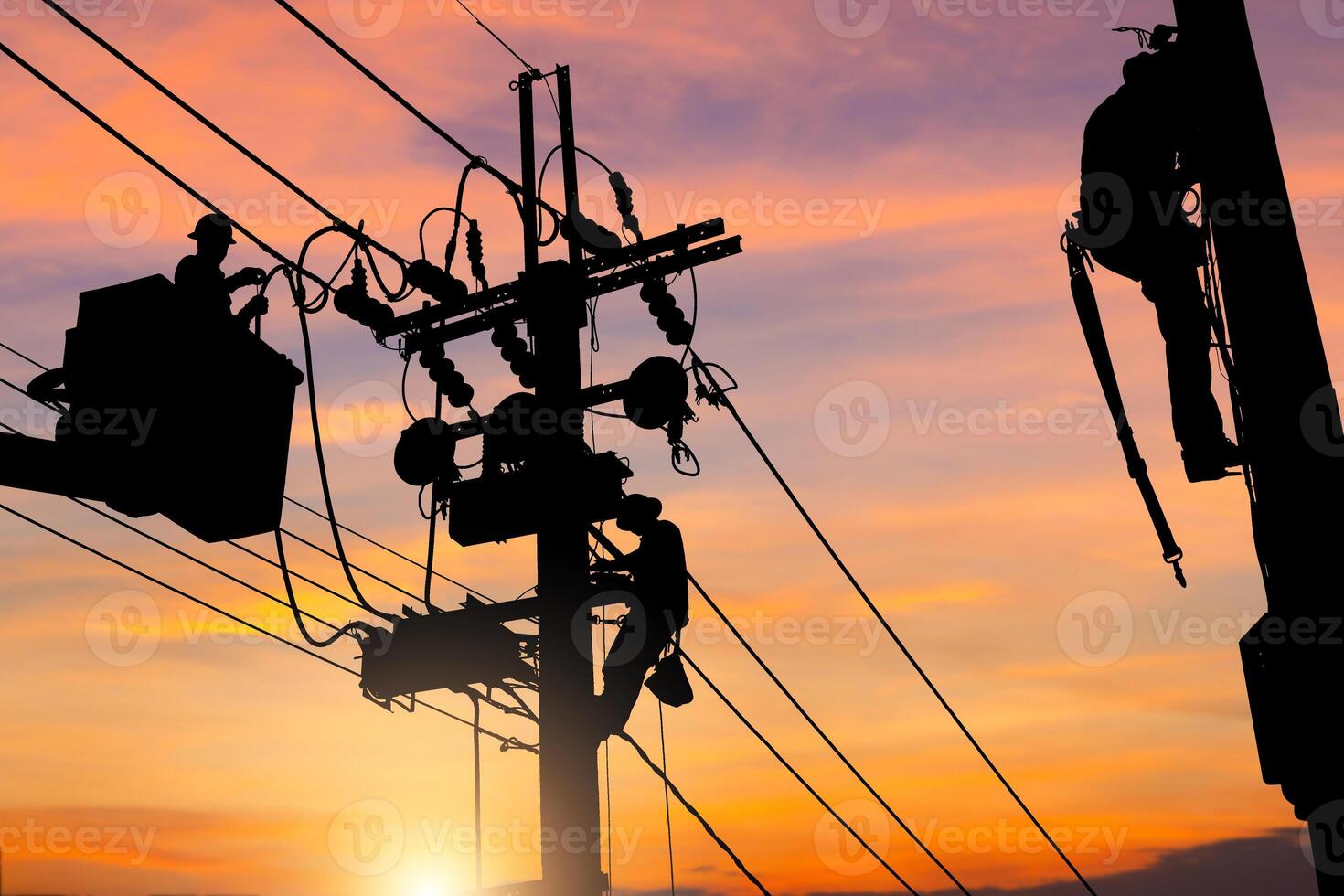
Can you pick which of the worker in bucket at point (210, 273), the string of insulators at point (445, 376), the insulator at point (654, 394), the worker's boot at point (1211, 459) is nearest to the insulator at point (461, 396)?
the string of insulators at point (445, 376)

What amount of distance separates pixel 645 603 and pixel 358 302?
13.0 ft

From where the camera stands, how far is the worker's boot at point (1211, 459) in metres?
6.59

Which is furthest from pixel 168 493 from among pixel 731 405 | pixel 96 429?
pixel 731 405

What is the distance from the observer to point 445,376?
12562 millimetres

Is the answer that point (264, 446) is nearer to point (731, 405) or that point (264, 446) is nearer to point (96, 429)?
point (96, 429)

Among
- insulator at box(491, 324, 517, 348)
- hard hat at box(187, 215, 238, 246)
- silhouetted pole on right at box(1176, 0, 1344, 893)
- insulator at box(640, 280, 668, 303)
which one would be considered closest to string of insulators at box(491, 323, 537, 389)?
insulator at box(491, 324, 517, 348)

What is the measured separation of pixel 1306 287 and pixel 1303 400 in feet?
1.83

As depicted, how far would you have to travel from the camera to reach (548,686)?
10.3 m

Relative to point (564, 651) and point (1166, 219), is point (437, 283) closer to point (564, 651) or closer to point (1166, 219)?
point (564, 651)

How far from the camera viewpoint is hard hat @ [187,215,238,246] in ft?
19.5

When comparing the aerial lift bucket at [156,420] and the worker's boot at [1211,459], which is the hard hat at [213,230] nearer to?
the aerial lift bucket at [156,420]

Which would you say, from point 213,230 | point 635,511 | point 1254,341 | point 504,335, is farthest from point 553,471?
point 1254,341

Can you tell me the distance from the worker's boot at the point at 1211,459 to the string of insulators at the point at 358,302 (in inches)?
298

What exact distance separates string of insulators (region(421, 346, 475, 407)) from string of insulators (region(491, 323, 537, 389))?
55 cm
